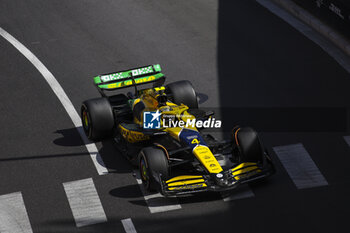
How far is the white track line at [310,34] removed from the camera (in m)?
21.9

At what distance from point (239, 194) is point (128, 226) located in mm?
2337

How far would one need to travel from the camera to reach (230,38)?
23.6 m

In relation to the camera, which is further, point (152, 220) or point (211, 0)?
point (211, 0)

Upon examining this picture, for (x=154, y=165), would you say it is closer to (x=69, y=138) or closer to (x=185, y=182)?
(x=185, y=182)

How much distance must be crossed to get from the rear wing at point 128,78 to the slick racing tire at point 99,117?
0.89 meters

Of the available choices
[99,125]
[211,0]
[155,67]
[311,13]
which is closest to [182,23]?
[211,0]

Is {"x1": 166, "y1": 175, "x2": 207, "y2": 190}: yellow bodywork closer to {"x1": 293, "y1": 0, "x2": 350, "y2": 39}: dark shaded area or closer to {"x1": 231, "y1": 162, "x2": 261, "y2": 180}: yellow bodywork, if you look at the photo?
{"x1": 231, "y1": 162, "x2": 261, "y2": 180}: yellow bodywork

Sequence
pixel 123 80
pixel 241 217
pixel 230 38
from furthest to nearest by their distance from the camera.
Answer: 1. pixel 230 38
2. pixel 123 80
3. pixel 241 217

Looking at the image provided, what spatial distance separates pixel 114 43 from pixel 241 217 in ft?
35.3

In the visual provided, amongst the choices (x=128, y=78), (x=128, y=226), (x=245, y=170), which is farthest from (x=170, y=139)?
(x=128, y=78)

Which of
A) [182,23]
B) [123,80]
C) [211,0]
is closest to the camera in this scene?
[123,80]

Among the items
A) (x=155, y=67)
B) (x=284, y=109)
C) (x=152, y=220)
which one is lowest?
(x=152, y=220)

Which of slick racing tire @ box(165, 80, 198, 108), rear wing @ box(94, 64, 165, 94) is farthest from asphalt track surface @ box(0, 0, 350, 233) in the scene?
rear wing @ box(94, 64, 165, 94)

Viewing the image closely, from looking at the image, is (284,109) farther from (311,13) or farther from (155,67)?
(311,13)
